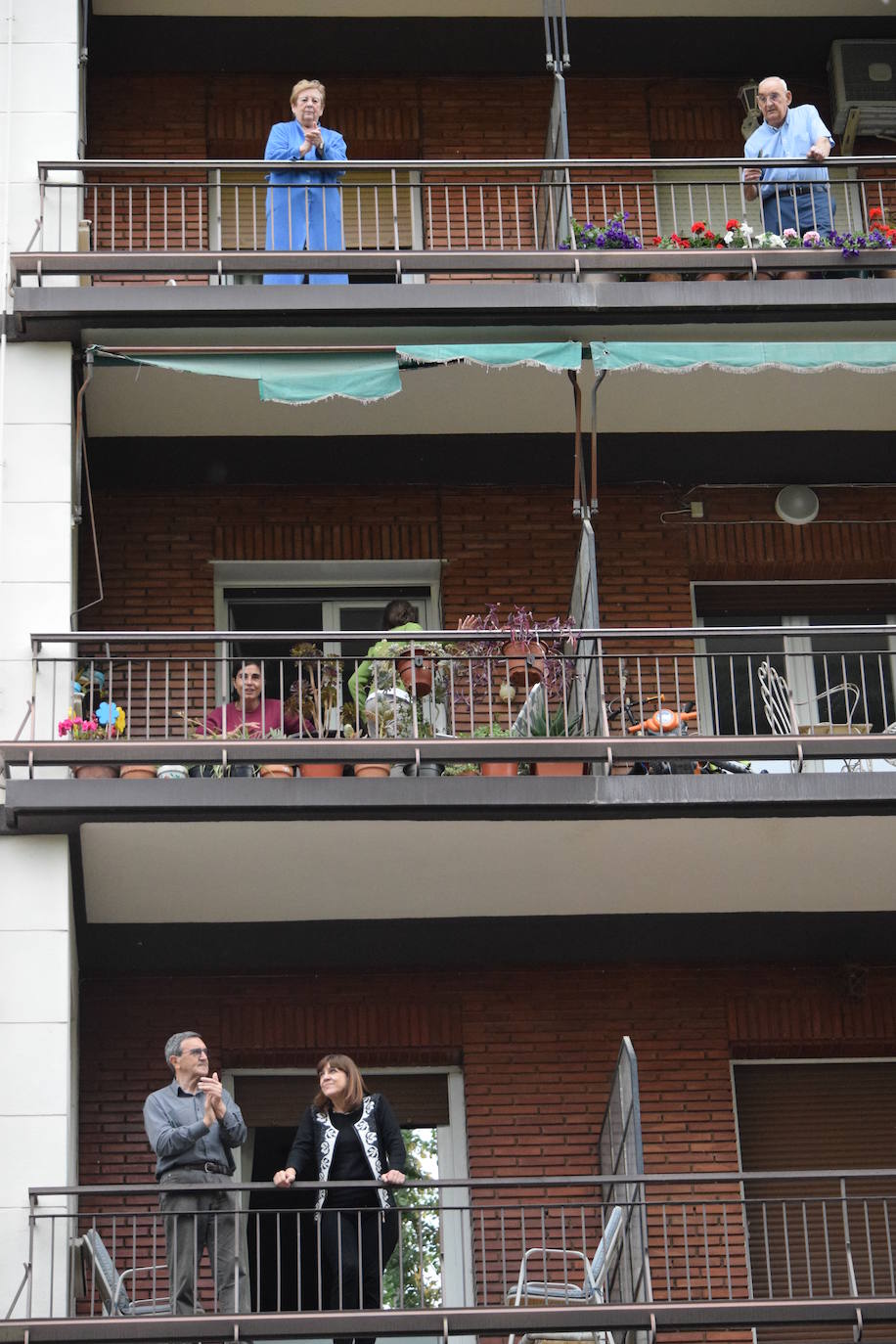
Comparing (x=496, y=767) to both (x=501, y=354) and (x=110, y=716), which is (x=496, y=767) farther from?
(x=501, y=354)

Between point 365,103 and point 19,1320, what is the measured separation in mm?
9459

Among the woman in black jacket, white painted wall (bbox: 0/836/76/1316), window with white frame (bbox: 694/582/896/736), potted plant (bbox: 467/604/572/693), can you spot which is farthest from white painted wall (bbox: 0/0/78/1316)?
window with white frame (bbox: 694/582/896/736)

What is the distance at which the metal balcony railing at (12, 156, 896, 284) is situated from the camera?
15.1 m

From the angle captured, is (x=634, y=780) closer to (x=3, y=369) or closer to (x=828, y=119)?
(x=3, y=369)

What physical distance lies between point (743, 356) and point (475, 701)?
276cm

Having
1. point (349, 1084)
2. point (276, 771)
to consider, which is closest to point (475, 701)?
point (276, 771)

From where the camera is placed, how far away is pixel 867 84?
1734cm

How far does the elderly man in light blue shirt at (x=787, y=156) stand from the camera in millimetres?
15836

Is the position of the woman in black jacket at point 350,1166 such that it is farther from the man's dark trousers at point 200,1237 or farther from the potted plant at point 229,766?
the potted plant at point 229,766

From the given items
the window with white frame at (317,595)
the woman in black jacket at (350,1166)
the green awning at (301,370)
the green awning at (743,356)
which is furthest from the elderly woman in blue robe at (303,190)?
the woman in black jacket at (350,1166)

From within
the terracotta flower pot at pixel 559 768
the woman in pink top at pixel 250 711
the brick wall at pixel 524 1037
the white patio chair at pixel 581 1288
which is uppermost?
the woman in pink top at pixel 250 711

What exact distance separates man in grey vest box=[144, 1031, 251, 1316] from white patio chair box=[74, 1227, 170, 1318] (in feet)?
1.04

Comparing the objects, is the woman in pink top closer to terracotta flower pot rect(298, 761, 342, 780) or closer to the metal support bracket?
terracotta flower pot rect(298, 761, 342, 780)

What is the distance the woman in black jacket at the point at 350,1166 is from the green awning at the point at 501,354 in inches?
174
